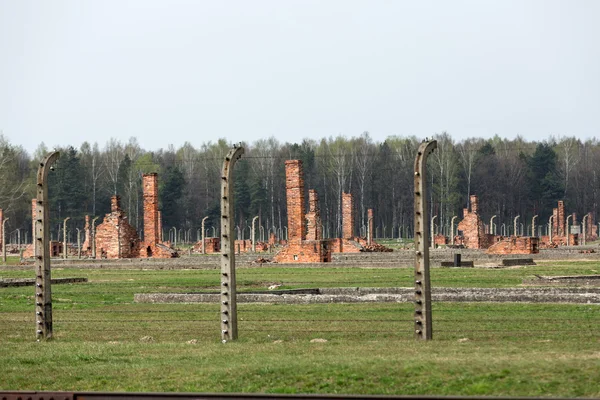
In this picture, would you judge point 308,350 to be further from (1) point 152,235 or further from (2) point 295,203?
(1) point 152,235

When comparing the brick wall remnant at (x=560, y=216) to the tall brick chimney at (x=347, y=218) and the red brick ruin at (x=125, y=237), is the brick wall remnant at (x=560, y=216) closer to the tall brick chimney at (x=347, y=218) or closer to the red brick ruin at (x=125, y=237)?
the tall brick chimney at (x=347, y=218)

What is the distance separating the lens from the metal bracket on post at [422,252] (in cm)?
1375

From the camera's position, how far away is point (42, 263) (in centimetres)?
1564

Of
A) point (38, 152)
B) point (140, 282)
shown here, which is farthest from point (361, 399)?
point (38, 152)

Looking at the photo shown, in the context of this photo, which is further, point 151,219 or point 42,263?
point 151,219

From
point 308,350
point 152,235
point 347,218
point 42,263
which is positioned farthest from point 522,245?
point 308,350

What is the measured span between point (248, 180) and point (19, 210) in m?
23.6

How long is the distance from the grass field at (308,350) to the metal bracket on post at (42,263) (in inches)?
11.8

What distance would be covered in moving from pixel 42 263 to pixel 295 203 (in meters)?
29.6

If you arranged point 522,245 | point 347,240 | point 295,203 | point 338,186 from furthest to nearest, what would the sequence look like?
point 338,186
point 347,240
point 522,245
point 295,203

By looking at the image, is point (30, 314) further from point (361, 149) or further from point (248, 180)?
point (361, 149)

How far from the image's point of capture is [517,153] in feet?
419

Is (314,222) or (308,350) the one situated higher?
(314,222)

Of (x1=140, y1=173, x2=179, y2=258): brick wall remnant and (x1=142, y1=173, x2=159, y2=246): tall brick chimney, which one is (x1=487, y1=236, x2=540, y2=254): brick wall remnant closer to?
(x1=140, y1=173, x2=179, y2=258): brick wall remnant
